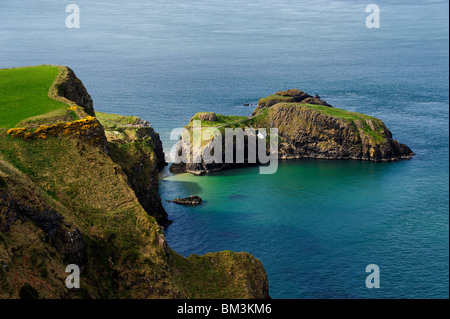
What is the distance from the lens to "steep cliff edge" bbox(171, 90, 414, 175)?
152 meters

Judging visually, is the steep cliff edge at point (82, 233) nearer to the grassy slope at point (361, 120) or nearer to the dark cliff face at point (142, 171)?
the dark cliff face at point (142, 171)

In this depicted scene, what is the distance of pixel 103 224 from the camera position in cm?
6109

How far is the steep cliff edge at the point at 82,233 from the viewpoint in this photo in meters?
49.2

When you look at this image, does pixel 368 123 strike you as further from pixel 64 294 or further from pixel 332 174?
pixel 64 294

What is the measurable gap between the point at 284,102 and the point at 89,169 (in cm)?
11516

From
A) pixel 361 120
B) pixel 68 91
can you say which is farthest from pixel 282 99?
pixel 68 91

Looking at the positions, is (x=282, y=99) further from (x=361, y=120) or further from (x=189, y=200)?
(x=189, y=200)

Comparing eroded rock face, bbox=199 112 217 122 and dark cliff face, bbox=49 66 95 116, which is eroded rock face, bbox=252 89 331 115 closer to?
eroded rock face, bbox=199 112 217 122

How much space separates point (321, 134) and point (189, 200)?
58.8 m

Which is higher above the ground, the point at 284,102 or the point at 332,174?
the point at 284,102

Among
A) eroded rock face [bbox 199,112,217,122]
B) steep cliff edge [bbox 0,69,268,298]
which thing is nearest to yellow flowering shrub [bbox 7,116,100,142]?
steep cliff edge [bbox 0,69,268,298]

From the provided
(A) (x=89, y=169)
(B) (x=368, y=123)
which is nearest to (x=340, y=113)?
(B) (x=368, y=123)

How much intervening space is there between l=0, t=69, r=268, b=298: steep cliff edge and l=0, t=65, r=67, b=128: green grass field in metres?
4.07

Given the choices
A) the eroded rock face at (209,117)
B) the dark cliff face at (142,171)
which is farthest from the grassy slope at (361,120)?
the dark cliff face at (142,171)
